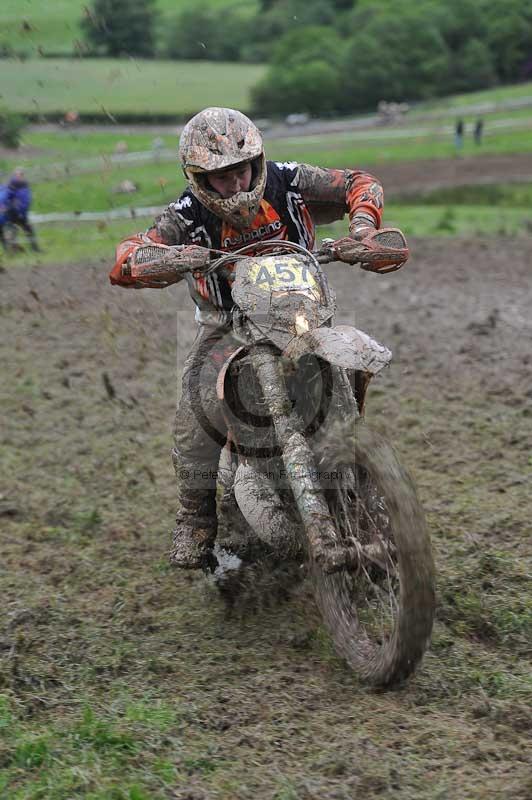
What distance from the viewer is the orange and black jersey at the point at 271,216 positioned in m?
5.22

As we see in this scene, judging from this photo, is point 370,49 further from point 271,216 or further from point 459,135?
point 271,216

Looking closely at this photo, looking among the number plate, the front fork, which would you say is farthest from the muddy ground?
the number plate

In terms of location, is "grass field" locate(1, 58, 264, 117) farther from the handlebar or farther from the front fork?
the front fork

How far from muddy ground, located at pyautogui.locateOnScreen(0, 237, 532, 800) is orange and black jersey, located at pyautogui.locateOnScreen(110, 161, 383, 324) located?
159 cm

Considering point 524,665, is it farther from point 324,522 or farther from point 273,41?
point 273,41

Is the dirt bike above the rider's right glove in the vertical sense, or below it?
below

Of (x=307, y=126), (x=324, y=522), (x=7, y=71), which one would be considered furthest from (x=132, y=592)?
(x=307, y=126)

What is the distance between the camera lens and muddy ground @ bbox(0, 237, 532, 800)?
3658mm

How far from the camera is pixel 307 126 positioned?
4756cm

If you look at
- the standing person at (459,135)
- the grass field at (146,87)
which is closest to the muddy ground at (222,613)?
the grass field at (146,87)

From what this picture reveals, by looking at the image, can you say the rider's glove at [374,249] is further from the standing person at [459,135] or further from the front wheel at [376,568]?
the standing person at [459,135]

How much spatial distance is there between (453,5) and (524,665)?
7174 cm

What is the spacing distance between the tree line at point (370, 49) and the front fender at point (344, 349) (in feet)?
147

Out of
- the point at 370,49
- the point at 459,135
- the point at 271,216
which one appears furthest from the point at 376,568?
the point at 370,49
